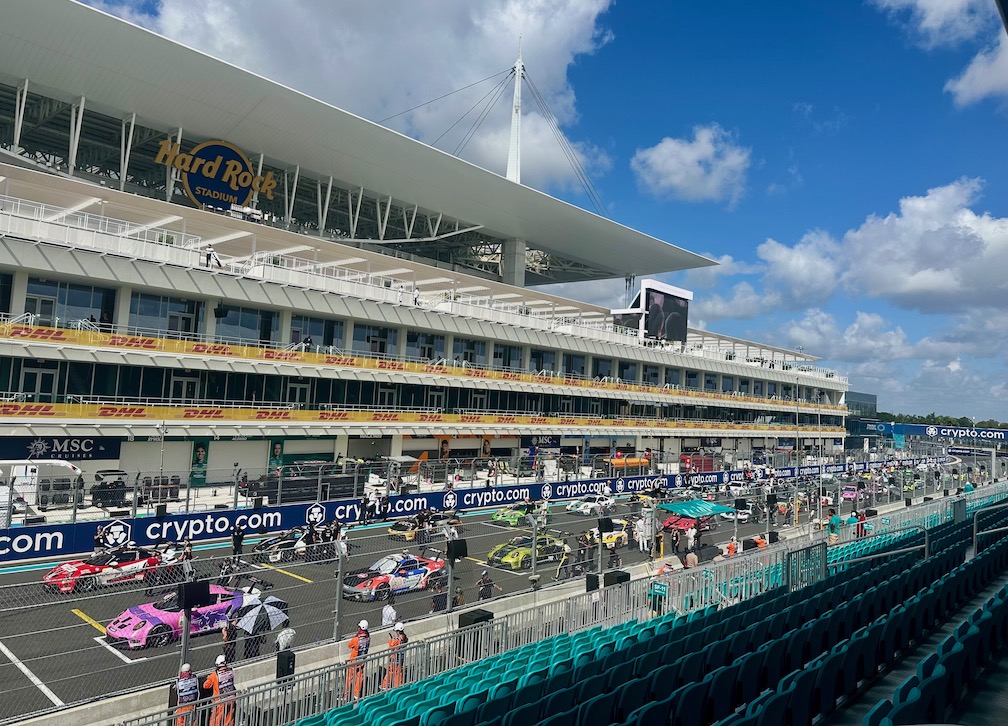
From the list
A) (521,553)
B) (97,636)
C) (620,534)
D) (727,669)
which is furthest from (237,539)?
(727,669)

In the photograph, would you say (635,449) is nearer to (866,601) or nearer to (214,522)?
(214,522)

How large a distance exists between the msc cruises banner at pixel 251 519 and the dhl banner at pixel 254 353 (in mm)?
14401

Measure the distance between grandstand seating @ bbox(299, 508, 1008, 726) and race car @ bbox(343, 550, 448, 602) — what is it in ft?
17.3

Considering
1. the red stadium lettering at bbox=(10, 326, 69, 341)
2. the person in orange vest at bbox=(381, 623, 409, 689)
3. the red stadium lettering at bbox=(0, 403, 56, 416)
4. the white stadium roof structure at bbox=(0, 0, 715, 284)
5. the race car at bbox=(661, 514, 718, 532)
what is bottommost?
the person in orange vest at bbox=(381, 623, 409, 689)

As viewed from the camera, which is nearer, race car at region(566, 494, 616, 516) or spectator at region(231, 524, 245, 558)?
spectator at region(231, 524, 245, 558)

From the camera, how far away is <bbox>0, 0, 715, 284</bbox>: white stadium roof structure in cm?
3425

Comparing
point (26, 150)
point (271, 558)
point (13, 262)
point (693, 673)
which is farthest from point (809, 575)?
point (26, 150)

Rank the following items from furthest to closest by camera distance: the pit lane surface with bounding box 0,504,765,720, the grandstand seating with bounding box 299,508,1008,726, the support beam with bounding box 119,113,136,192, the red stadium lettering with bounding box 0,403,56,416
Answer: the support beam with bounding box 119,113,136,192 < the red stadium lettering with bounding box 0,403,56,416 < the pit lane surface with bounding box 0,504,765,720 < the grandstand seating with bounding box 299,508,1008,726

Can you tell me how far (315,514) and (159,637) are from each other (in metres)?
7.42

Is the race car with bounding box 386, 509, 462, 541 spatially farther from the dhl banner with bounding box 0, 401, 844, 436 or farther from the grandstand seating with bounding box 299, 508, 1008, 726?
the dhl banner with bounding box 0, 401, 844, 436

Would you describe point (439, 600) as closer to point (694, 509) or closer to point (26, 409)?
point (694, 509)

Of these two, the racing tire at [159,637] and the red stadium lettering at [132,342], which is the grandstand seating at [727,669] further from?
the red stadium lettering at [132,342]

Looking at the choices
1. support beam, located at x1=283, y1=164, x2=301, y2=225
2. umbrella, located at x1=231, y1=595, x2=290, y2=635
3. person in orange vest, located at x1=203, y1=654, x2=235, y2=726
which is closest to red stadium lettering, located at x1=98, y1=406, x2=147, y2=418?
support beam, located at x1=283, y1=164, x2=301, y2=225

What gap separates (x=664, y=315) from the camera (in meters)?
57.1
